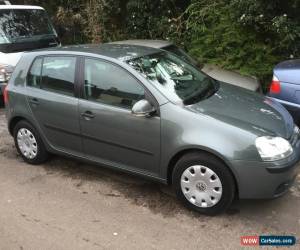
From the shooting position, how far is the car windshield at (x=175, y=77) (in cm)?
439

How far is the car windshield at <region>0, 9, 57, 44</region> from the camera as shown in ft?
28.3

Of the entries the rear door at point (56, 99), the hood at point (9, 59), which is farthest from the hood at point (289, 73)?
the hood at point (9, 59)

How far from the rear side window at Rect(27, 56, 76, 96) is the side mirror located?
3.29 feet

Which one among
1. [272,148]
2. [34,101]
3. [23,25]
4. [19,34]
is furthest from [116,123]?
[23,25]

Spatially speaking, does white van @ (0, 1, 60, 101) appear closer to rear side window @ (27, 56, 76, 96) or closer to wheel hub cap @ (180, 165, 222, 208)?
rear side window @ (27, 56, 76, 96)

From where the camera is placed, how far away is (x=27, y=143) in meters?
5.49

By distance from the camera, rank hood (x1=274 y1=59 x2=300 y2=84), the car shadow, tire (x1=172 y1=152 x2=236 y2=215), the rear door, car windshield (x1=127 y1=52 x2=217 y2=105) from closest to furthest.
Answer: tire (x1=172 y1=152 x2=236 y2=215) → the car shadow → car windshield (x1=127 y1=52 x2=217 y2=105) → the rear door → hood (x1=274 y1=59 x2=300 y2=84)

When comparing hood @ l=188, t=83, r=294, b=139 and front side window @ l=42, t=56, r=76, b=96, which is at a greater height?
front side window @ l=42, t=56, r=76, b=96

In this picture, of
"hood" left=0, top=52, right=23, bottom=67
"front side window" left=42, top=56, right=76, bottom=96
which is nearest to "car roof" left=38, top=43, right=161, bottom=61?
"front side window" left=42, top=56, right=76, bottom=96

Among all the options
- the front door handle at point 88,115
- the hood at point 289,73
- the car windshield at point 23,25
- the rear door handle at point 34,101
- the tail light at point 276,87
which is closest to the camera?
the front door handle at point 88,115

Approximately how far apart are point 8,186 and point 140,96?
1972mm

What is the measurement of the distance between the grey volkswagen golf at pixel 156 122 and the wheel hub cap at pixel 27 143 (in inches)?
0.5

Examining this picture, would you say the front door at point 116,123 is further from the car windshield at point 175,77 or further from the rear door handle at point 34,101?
the rear door handle at point 34,101

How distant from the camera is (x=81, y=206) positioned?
4.45 metres
